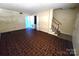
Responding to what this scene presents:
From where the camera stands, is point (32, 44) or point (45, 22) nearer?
point (45, 22)

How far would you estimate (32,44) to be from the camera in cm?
141

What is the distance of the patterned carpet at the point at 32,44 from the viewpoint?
1.31m

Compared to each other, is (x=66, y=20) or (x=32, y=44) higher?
(x=66, y=20)

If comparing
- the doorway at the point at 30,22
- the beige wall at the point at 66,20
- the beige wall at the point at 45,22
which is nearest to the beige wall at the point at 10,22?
the doorway at the point at 30,22

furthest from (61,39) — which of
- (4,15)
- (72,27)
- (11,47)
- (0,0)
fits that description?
(0,0)

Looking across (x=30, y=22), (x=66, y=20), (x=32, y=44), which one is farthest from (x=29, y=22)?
(x=66, y=20)

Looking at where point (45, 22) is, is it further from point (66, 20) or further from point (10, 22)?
point (10, 22)

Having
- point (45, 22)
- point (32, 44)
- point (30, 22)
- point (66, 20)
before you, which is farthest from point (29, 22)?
point (66, 20)

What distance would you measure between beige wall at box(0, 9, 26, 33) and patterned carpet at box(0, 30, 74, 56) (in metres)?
0.07

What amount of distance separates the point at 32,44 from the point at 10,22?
1.42 feet

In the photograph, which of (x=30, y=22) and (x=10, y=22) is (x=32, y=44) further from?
(x=10, y=22)

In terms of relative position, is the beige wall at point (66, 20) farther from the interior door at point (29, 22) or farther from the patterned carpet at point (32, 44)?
the interior door at point (29, 22)

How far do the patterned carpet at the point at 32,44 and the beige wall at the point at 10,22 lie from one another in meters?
0.07

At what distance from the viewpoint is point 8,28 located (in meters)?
1.31
